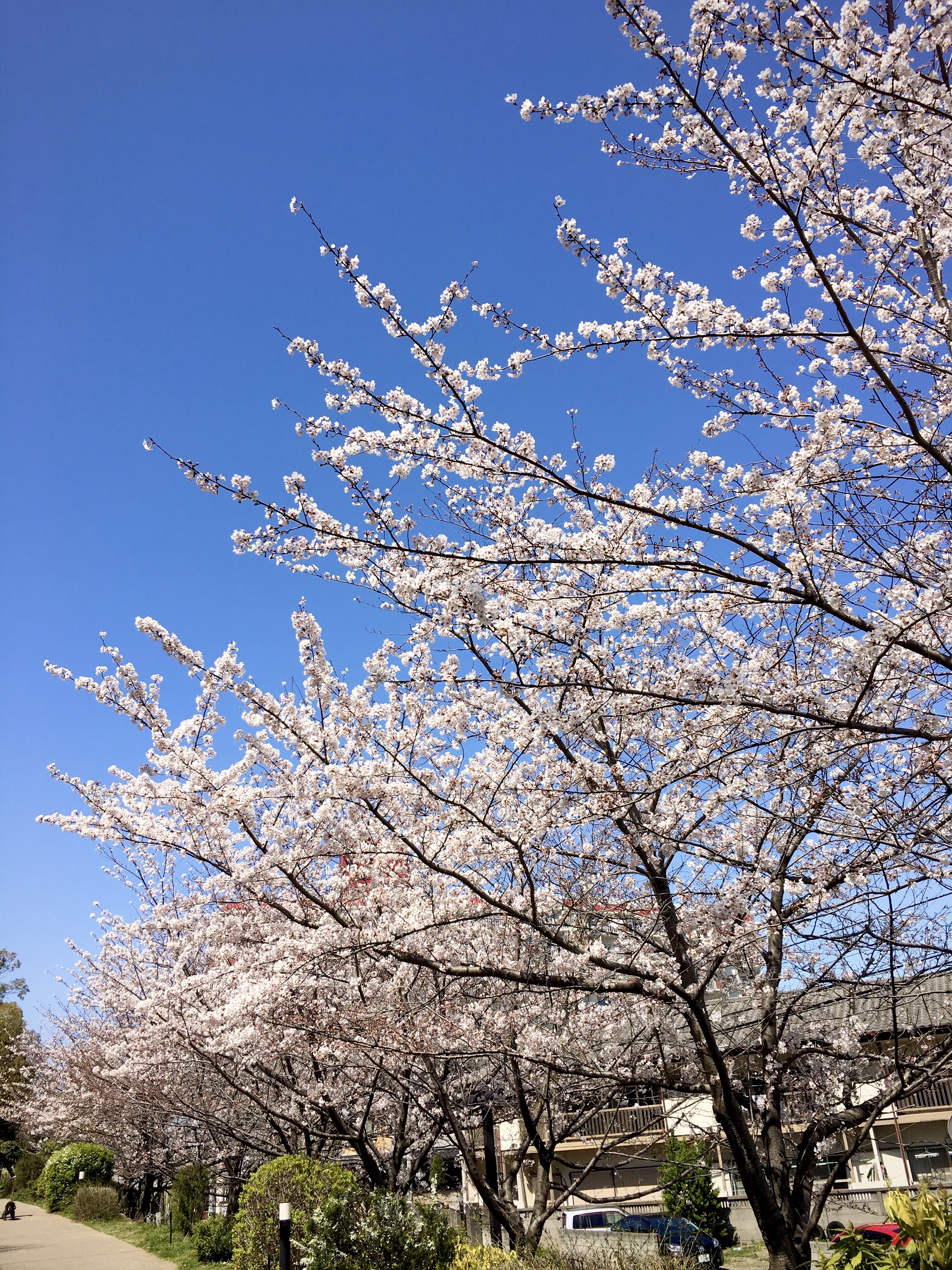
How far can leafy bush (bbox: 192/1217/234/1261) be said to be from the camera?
508 inches

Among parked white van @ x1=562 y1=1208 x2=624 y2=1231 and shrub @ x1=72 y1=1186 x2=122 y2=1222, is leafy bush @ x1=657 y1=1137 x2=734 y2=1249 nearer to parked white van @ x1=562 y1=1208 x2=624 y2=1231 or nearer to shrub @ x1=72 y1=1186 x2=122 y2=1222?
parked white van @ x1=562 y1=1208 x2=624 y2=1231

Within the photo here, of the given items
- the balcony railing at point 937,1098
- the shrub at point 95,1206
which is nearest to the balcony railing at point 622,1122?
the balcony railing at point 937,1098

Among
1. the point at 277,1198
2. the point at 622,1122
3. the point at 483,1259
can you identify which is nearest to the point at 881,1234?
the point at 483,1259

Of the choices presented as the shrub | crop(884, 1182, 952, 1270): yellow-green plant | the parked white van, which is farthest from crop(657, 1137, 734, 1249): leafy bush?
the shrub

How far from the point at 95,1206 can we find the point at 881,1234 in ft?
71.6

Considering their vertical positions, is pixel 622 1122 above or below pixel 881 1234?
below

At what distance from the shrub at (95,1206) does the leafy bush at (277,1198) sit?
15.7m

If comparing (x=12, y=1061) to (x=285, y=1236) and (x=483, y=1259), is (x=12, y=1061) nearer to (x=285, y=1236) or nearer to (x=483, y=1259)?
(x=285, y=1236)

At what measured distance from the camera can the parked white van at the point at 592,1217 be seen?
605 inches

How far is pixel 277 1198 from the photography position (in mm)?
9562

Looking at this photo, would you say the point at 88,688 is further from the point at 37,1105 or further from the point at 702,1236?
the point at 37,1105

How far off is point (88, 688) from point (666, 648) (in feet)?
14.6

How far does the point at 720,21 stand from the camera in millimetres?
3496

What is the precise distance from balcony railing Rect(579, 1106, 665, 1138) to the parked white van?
125 cm
